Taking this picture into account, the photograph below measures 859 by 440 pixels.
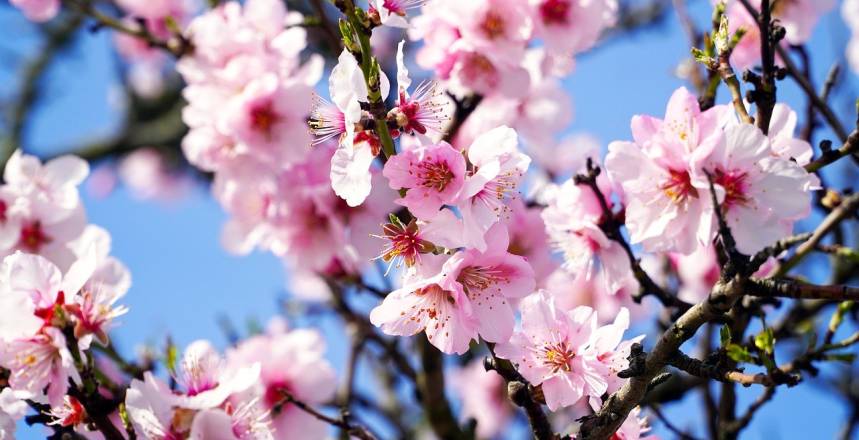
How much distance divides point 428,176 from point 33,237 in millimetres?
1419

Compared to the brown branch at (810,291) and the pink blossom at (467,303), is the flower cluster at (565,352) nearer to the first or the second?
the pink blossom at (467,303)

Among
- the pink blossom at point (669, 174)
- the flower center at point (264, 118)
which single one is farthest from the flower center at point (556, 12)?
the pink blossom at point (669, 174)

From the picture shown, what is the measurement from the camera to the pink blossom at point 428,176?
1.66 m

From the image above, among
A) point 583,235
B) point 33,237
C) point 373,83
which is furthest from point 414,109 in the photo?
point 33,237

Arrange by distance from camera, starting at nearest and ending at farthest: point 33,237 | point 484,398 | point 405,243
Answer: point 405,243, point 33,237, point 484,398

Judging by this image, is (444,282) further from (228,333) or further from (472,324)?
(228,333)

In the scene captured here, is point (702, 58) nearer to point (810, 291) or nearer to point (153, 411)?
point (810, 291)

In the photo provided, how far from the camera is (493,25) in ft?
8.70

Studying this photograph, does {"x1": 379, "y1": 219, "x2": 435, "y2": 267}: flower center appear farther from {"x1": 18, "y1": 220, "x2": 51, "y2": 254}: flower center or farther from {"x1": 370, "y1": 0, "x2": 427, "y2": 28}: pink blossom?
{"x1": 18, "y1": 220, "x2": 51, "y2": 254}: flower center

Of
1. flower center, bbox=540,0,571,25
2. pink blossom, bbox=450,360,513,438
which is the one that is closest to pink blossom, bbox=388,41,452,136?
flower center, bbox=540,0,571,25

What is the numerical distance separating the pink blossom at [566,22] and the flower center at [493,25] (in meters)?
0.14

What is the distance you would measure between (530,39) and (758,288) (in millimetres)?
1486

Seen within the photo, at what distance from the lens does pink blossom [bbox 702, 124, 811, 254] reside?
1687 millimetres

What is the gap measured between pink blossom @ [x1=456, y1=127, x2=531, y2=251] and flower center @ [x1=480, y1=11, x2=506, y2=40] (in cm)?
97
